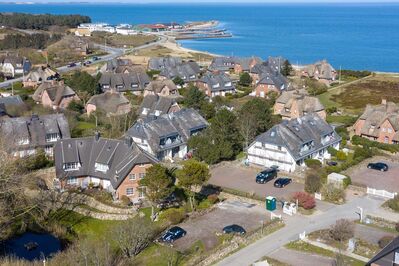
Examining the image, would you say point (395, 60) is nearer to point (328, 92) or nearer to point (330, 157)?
point (328, 92)

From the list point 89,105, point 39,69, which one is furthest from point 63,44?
point 89,105

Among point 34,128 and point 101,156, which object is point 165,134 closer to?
point 101,156

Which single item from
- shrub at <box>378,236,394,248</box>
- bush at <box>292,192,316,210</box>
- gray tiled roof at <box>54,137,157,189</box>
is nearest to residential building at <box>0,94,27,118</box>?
gray tiled roof at <box>54,137,157,189</box>

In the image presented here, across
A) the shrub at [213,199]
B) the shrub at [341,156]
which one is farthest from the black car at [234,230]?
the shrub at [341,156]

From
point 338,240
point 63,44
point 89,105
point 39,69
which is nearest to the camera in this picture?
point 338,240

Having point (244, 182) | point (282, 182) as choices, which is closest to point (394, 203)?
point (282, 182)

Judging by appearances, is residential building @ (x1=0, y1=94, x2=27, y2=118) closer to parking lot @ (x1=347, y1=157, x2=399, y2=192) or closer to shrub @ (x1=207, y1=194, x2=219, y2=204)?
shrub @ (x1=207, y1=194, x2=219, y2=204)
